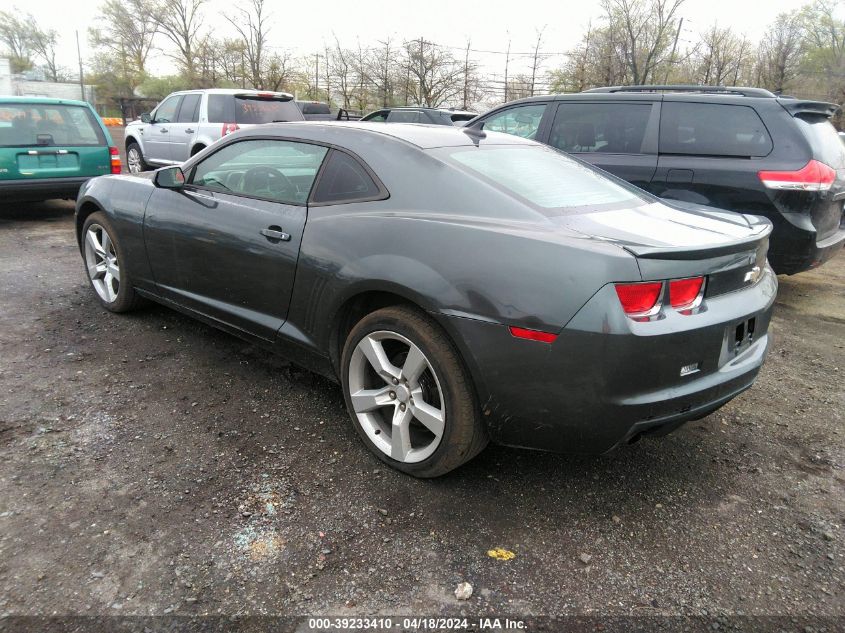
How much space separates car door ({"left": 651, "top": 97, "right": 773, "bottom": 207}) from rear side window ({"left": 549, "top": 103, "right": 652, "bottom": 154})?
0.23 m

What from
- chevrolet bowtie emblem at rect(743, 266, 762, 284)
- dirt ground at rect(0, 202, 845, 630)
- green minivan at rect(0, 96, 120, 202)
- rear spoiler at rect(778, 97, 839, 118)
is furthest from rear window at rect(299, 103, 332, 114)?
chevrolet bowtie emblem at rect(743, 266, 762, 284)

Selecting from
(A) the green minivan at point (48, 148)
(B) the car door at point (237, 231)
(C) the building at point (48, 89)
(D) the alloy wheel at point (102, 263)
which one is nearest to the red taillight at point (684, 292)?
(B) the car door at point (237, 231)

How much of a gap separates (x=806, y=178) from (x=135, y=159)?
11792mm

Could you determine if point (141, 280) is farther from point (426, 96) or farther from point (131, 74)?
point (131, 74)

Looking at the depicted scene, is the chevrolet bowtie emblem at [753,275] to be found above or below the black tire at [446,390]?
above

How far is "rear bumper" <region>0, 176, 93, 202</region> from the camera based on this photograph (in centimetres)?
729

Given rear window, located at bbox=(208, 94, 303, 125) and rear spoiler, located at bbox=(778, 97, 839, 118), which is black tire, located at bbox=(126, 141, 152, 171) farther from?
rear spoiler, located at bbox=(778, 97, 839, 118)

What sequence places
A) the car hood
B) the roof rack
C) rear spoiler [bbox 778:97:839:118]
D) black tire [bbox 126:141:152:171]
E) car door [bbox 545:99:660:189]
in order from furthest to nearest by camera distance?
black tire [bbox 126:141:152:171]
car door [bbox 545:99:660:189]
the roof rack
rear spoiler [bbox 778:97:839:118]
the car hood

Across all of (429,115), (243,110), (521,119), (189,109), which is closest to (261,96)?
(243,110)

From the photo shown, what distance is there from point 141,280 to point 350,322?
199 centimetres

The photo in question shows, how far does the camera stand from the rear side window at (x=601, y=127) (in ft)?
17.9

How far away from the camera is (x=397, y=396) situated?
2.67 m

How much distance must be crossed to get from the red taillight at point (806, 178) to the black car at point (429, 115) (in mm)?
6902

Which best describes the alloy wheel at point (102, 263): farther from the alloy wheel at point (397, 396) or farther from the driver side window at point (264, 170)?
the alloy wheel at point (397, 396)
